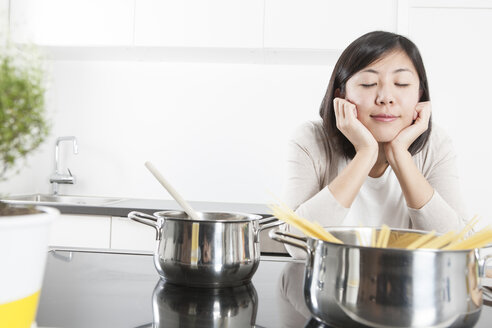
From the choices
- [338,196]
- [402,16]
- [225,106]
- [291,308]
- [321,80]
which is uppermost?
[402,16]

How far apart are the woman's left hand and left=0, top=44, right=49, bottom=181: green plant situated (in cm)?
115

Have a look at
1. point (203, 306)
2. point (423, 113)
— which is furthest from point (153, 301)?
point (423, 113)

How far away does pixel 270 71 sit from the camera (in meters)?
2.49

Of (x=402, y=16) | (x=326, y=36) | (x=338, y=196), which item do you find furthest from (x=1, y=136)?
(x=402, y=16)

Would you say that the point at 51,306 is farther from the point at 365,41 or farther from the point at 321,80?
the point at 321,80

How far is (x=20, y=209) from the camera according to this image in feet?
1.14

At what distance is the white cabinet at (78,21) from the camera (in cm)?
221

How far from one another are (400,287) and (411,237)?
19cm

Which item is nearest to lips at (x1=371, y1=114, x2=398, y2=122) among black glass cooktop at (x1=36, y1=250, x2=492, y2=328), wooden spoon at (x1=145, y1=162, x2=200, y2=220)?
black glass cooktop at (x1=36, y1=250, x2=492, y2=328)

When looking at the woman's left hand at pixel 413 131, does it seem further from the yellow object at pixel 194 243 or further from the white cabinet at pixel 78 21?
the white cabinet at pixel 78 21

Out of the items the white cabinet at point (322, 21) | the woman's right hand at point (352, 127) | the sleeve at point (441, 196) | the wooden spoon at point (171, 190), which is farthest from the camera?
the white cabinet at point (322, 21)

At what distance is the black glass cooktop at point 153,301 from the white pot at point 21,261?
0.52ft

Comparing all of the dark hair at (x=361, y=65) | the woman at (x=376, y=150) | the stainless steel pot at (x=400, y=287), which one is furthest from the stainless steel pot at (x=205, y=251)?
the dark hair at (x=361, y=65)

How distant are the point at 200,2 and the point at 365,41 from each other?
3.74 feet
